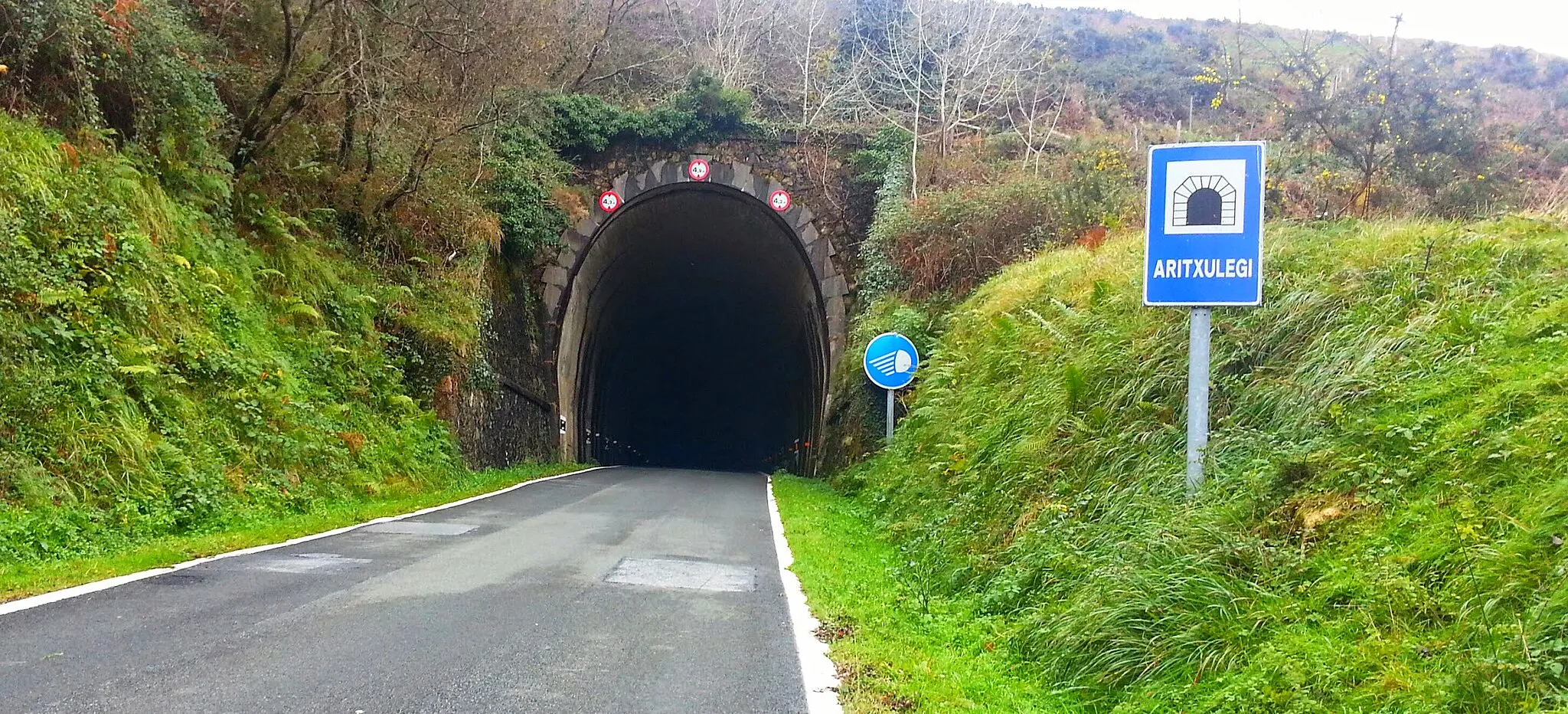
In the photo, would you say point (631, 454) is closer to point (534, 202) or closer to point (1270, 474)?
point (534, 202)

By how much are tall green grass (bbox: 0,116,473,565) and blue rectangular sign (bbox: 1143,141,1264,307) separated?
8.40 metres

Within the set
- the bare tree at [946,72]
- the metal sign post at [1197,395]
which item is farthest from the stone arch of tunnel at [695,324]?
the metal sign post at [1197,395]

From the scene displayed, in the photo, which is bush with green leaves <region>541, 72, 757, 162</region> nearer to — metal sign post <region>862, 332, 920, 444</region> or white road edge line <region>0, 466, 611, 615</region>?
metal sign post <region>862, 332, 920, 444</region>

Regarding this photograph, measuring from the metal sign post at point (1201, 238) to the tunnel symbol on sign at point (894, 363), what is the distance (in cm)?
954

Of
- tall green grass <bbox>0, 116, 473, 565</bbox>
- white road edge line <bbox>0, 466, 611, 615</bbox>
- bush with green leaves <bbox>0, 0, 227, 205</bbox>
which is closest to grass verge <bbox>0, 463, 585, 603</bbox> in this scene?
white road edge line <bbox>0, 466, 611, 615</bbox>

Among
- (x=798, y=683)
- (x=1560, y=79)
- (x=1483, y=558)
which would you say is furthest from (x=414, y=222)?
(x=1560, y=79)

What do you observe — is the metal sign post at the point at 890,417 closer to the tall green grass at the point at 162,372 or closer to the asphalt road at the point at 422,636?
the asphalt road at the point at 422,636

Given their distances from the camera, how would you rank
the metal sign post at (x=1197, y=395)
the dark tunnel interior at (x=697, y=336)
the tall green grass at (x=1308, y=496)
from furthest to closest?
1. the dark tunnel interior at (x=697, y=336)
2. the metal sign post at (x=1197, y=395)
3. the tall green grass at (x=1308, y=496)

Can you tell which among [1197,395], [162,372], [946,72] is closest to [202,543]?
[162,372]

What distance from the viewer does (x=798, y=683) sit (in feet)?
16.4

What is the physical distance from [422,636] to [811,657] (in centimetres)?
211

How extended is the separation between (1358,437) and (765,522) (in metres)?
Result: 8.15

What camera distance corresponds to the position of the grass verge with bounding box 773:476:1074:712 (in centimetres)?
483

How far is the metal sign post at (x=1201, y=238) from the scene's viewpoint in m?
6.06
